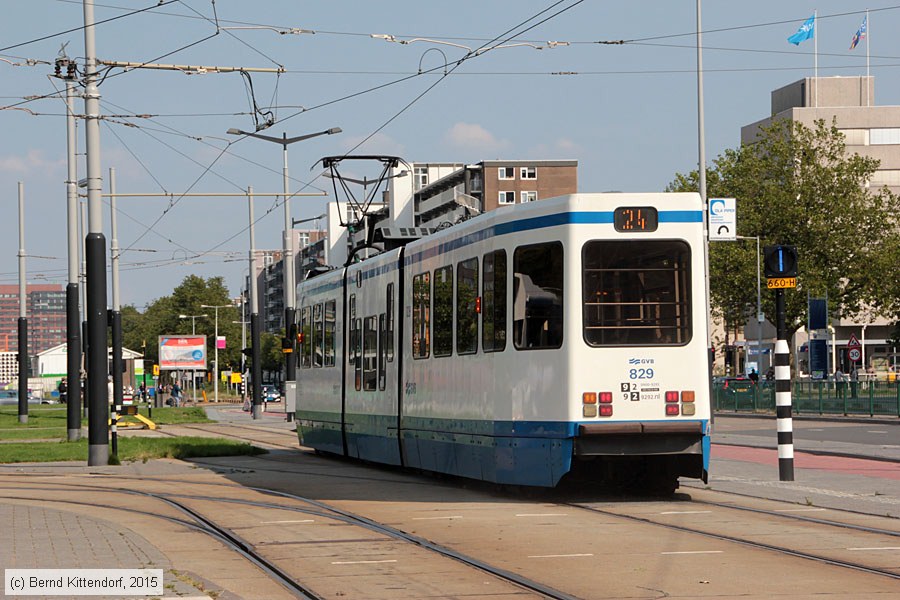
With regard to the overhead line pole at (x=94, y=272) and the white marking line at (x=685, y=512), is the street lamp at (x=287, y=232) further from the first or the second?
the white marking line at (x=685, y=512)

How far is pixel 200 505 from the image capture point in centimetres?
1639

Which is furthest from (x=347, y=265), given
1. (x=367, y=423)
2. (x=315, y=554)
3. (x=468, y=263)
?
(x=315, y=554)

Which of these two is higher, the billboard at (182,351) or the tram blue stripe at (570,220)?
the tram blue stripe at (570,220)

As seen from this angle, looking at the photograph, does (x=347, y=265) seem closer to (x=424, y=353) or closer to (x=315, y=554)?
(x=424, y=353)

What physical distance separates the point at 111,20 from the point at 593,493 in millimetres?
15800

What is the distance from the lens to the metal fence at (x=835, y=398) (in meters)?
43.3

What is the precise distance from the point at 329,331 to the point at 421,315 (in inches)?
236

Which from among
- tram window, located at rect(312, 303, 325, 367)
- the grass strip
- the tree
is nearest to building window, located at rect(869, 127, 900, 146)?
the tree

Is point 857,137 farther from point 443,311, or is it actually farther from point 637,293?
point 637,293

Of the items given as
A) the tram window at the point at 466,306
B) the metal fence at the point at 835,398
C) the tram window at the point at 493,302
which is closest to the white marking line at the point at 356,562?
the tram window at the point at 493,302

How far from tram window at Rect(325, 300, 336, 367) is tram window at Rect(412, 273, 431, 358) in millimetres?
5260

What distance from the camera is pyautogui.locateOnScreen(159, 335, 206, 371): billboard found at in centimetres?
8425

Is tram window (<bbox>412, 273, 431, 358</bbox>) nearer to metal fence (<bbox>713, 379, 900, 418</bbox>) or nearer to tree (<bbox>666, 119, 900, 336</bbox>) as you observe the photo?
metal fence (<bbox>713, 379, 900, 418</bbox>)

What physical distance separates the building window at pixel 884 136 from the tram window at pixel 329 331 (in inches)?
3592
